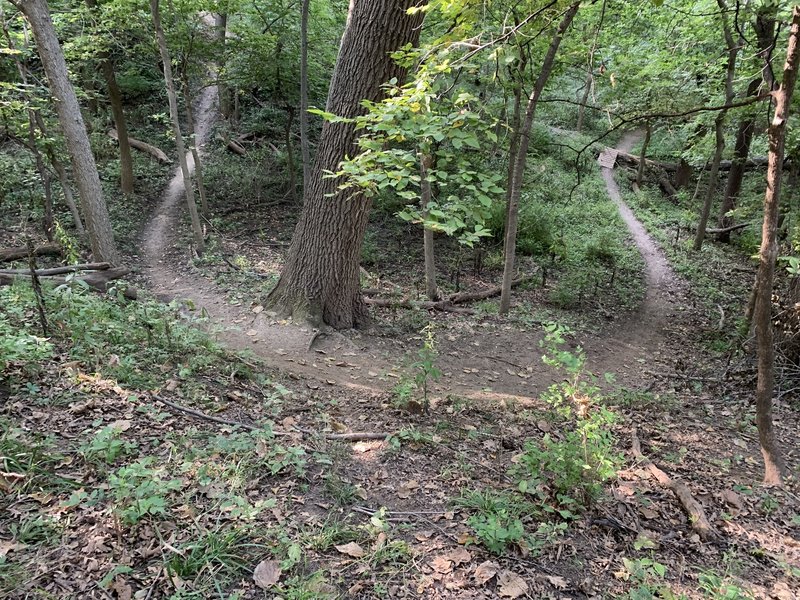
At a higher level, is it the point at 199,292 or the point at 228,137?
the point at 228,137

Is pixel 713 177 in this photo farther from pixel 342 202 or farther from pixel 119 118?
Answer: pixel 119 118

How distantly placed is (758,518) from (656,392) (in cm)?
337

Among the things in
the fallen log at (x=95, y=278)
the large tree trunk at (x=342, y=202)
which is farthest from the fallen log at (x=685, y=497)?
the fallen log at (x=95, y=278)

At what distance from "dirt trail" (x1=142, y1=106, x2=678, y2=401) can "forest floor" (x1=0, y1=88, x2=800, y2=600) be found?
0.16 metres

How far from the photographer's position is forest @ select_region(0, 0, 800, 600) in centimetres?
284

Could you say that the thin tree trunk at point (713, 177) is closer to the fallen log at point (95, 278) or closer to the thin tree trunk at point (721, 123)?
the thin tree trunk at point (721, 123)

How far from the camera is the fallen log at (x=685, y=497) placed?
368cm

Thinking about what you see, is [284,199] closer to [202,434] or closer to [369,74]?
[369,74]

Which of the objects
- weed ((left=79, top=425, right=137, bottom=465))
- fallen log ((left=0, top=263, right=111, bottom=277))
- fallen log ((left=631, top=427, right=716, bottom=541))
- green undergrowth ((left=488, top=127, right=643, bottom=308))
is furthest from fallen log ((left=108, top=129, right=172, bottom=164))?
fallen log ((left=631, top=427, right=716, bottom=541))

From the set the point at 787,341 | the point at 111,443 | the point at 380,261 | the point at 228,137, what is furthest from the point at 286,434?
the point at 228,137

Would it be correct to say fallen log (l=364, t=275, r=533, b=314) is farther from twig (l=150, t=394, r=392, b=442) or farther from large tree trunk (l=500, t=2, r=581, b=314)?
twig (l=150, t=394, r=392, b=442)

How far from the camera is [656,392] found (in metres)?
7.22

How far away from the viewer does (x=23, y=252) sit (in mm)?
10070

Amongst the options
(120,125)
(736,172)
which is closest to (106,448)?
(120,125)
